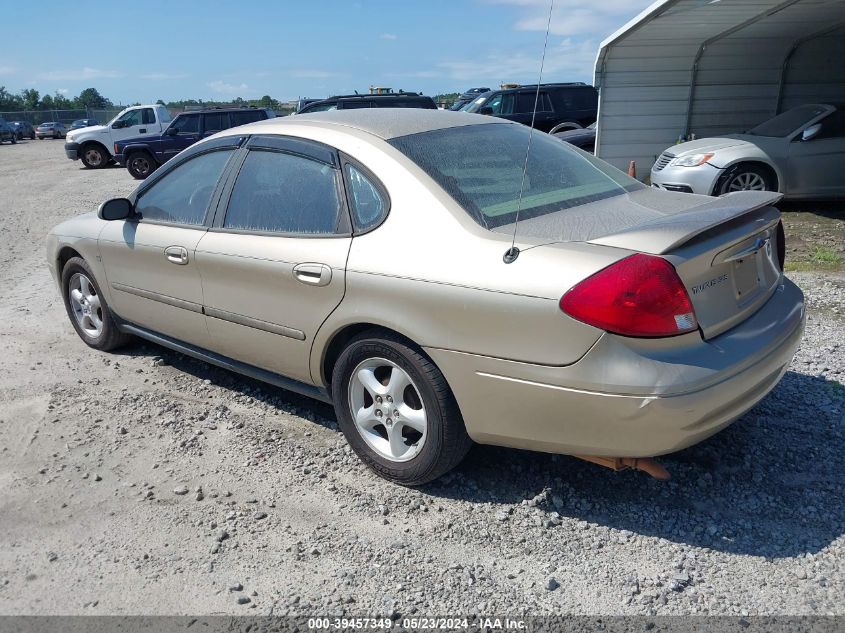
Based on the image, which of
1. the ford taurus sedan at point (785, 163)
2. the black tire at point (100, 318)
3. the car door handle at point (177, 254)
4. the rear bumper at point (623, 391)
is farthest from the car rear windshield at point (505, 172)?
the ford taurus sedan at point (785, 163)

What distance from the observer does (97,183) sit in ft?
59.4

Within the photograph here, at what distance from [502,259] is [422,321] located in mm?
439

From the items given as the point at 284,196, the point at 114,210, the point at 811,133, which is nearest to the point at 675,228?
the point at 284,196

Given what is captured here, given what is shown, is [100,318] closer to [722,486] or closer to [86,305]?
[86,305]

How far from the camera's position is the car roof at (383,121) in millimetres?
3564

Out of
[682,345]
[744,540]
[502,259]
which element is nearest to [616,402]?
[682,345]

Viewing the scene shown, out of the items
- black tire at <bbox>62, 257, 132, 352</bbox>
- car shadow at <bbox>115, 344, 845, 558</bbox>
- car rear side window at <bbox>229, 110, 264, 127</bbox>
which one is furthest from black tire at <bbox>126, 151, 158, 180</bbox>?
car shadow at <bbox>115, 344, 845, 558</bbox>

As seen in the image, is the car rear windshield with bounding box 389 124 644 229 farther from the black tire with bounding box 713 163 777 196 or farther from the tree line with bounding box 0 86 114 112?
the tree line with bounding box 0 86 114 112

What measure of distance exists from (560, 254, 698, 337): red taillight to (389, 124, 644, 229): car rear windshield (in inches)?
23.6

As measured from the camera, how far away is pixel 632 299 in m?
2.53

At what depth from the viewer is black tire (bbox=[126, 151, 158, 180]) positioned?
1909 centimetres

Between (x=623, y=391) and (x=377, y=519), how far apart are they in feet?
4.10

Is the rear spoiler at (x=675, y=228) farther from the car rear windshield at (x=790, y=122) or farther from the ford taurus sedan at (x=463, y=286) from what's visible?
the car rear windshield at (x=790, y=122)

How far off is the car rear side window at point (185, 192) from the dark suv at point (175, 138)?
1516cm
